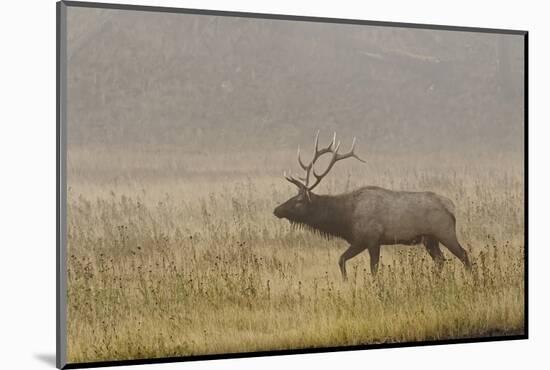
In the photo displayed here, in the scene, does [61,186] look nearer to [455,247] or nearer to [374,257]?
[374,257]

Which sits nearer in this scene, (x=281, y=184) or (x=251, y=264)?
(x=251, y=264)

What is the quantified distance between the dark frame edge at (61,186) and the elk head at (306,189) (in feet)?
5.60

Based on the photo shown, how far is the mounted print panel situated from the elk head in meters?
0.01

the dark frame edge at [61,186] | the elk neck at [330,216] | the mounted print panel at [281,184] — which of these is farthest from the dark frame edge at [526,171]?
the dark frame edge at [61,186]

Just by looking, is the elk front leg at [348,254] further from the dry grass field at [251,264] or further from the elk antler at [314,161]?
the elk antler at [314,161]

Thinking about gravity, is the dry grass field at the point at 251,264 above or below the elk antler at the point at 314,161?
below

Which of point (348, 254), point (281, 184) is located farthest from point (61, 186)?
point (348, 254)

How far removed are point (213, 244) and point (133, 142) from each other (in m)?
0.97

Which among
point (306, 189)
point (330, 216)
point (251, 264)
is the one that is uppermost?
point (306, 189)

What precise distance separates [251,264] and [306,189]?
0.73 metres

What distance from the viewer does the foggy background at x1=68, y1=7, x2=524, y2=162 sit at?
30.4 feet

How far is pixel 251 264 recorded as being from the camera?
9.67 meters

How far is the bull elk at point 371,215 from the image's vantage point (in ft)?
32.4

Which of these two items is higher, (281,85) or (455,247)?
(281,85)
